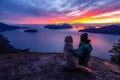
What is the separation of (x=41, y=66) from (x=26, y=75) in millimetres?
1346

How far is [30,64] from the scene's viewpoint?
7914 millimetres

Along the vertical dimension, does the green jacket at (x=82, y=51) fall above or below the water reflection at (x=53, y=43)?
above

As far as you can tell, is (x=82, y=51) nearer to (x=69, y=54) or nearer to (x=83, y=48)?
(x=83, y=48)

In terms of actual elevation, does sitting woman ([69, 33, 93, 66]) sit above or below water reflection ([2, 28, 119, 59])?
above

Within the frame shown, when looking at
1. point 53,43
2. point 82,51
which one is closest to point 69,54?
point 82,51

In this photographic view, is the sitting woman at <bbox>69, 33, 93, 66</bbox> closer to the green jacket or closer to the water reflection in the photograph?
the green jacket

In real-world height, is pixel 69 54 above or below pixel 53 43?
above

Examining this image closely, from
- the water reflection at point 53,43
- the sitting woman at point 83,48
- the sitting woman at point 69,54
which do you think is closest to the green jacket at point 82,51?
the sitting woman at point 83,48

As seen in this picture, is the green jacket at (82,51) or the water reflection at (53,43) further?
the water reflection at (53,43)

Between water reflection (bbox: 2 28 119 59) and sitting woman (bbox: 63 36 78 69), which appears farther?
water reflection (bbox: 2 28 119 59)

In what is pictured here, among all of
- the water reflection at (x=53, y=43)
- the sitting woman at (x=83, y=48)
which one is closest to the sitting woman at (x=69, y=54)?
the sitting woman at (x=83, y=48)

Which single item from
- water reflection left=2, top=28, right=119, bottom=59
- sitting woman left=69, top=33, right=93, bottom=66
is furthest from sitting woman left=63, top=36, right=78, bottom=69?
water reflection left=2, top=28, right=119, bottom=59

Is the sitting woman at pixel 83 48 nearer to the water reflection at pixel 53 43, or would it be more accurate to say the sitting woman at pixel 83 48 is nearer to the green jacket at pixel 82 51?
the green jacket at pixel 82 51

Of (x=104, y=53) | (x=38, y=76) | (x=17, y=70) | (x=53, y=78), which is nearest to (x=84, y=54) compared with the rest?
(x=53, y=78)
